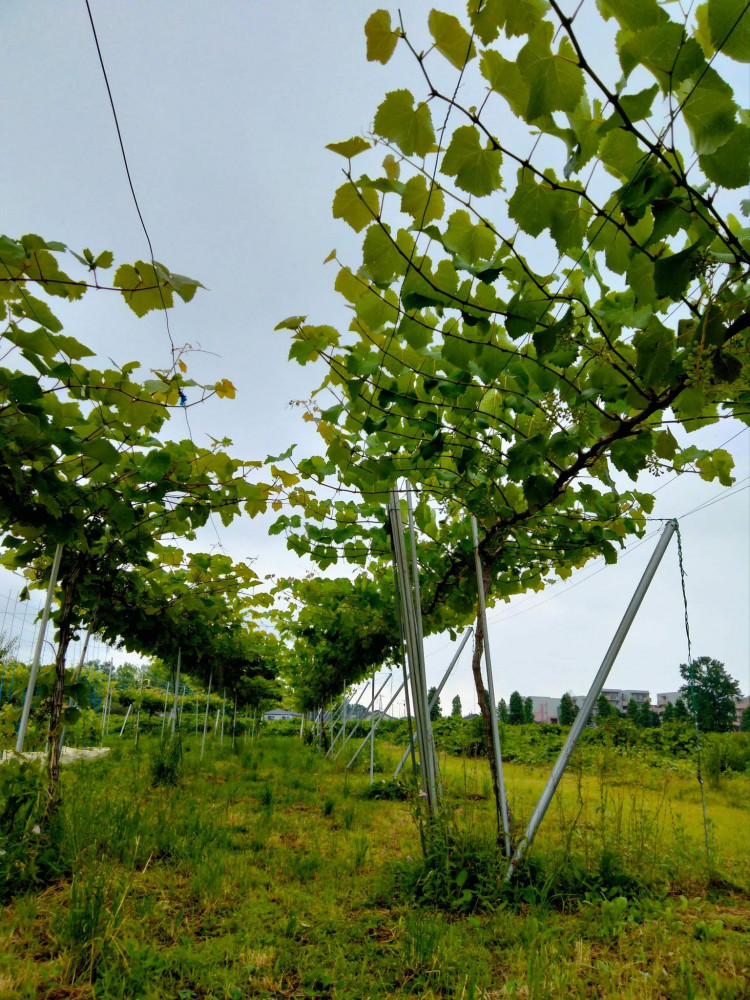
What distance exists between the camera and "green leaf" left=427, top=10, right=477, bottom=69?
86cm

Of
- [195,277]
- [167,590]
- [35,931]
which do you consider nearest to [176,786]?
[167,590]

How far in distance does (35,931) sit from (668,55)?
3.02 m

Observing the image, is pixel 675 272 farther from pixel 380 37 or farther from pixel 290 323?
pixel 290 323

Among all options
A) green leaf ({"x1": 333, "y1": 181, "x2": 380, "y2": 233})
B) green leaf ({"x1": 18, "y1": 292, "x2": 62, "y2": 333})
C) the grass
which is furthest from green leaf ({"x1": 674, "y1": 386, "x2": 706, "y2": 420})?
green leaf ({"x1": 18, "y1": 292, "x2": 62, "y2": 333})

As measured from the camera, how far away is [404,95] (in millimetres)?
952

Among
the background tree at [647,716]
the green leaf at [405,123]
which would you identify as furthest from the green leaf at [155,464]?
the background tree at [647,716]

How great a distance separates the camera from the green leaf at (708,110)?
2.88 feet

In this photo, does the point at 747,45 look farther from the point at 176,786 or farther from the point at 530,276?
the point at 176,786

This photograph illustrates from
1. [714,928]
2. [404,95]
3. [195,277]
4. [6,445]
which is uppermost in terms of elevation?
[195,277]

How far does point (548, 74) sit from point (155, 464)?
1.96 meters

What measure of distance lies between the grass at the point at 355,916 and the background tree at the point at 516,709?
2361 cm

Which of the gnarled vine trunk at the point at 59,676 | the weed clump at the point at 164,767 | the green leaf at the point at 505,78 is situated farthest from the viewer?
the weed clump at the point at 164,767

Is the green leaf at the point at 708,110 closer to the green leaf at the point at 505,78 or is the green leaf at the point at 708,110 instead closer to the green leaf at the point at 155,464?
the green leaf at the point at 505,78

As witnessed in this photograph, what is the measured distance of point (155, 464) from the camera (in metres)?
2.32
